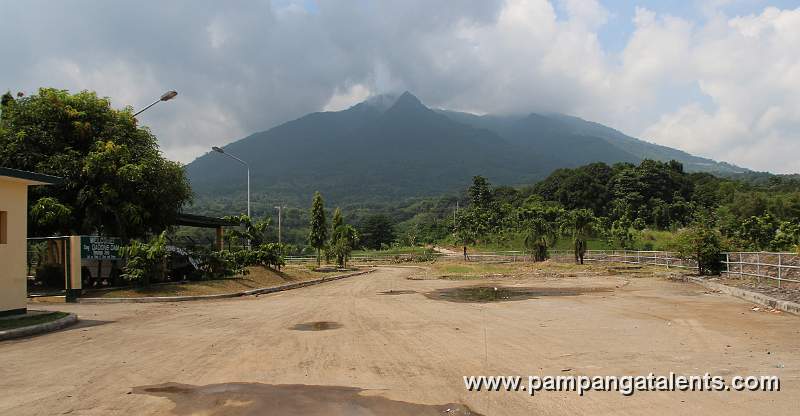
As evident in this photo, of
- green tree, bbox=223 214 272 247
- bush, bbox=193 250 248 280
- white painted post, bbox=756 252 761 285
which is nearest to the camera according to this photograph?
white painted post, bbox=756 252 761 285

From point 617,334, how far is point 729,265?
63.5ft

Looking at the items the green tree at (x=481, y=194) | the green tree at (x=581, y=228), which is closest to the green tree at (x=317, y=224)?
the green tree at (x=581, y=228)

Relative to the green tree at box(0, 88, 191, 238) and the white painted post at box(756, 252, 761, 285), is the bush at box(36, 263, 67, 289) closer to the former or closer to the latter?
the green tree at box(0, 88, 191, 238)

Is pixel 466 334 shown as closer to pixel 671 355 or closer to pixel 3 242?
pixel 671 355

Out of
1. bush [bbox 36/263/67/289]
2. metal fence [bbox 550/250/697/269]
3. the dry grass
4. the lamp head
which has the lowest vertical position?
the dry grass

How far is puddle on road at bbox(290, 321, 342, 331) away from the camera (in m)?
11.3

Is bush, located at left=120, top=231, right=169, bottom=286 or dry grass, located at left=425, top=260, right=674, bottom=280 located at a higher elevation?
bush, located at left=120, top=231, right=169, bottom=286

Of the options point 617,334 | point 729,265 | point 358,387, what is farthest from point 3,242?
point 729,265

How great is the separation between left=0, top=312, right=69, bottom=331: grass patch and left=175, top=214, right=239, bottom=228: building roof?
46.2 ft

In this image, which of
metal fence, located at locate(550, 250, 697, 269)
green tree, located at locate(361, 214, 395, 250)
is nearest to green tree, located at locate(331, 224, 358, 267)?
metal fence, located at locate(550, 250, 697, 269)

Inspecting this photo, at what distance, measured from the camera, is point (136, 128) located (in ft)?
79.7

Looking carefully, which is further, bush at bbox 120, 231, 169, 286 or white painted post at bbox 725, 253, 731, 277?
white painted post at bbox 725, 253, 731, 277

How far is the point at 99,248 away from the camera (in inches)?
795

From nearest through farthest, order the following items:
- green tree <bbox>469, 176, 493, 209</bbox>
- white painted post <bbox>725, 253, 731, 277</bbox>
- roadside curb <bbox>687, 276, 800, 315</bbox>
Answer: roadside curb <bbox>687, 276, 800, 315</bbox>
white painted post <bbox>725, 253, 731, 277</bbox>
green tree <bbox>469, 176, 493, 209</bbox>
